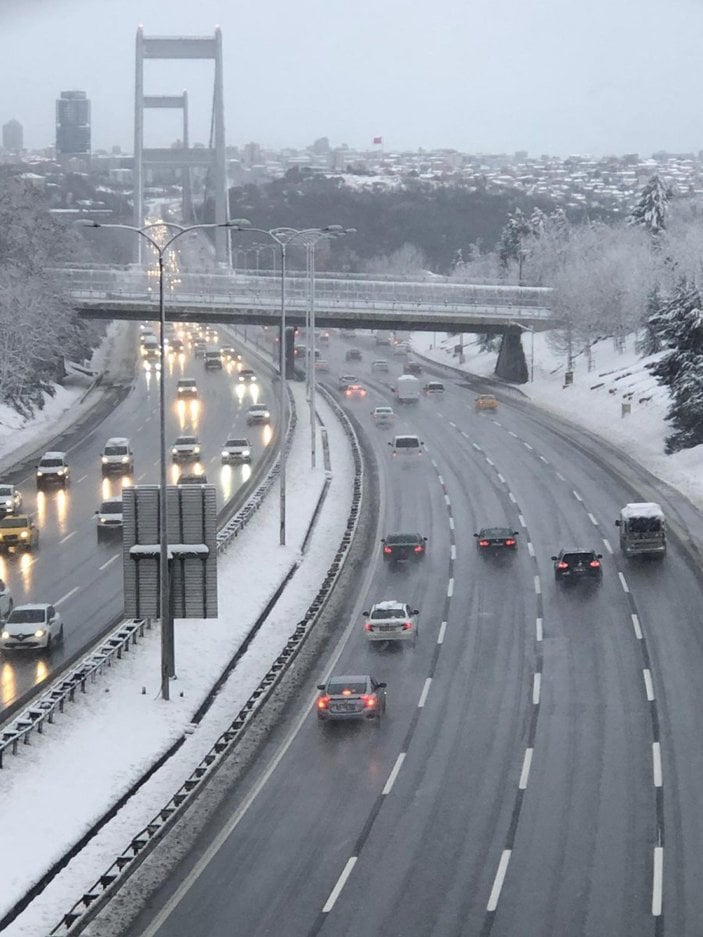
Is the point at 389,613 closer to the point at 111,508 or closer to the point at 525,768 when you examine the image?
the point at 525,768

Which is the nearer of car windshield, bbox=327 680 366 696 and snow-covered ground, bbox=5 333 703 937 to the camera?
snow-covered ground, bbox=5 333 703 937

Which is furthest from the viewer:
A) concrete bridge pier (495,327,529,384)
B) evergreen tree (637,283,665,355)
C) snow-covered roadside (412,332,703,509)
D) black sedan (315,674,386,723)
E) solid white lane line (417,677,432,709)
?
concrete bridge pier (495,327,529,384)

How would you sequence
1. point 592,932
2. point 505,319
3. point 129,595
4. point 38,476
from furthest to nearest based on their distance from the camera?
point 505,319
point 38,476
point 129,595
point 592,932

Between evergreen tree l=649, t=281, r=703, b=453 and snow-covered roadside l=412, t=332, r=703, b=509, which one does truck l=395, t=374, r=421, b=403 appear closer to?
snow-covered roadside l=412, t=332, r=703, b=509

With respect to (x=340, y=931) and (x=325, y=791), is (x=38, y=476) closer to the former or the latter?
(x=325, y=791)

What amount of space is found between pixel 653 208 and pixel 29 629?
134487mm

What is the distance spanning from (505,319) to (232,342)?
52915mm

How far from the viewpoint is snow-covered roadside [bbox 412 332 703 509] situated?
75250mm

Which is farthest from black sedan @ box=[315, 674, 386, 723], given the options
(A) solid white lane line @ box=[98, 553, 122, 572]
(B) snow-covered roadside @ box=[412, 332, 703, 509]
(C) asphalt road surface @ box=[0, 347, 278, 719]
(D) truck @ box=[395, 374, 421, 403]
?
(D) truck @ box=[395, 374, 421, 403]

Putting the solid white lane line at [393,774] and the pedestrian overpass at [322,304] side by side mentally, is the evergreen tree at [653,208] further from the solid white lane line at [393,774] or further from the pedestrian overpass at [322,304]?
the solid white lane line at [393,774]

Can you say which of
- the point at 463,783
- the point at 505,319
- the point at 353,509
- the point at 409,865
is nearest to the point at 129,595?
the point at 463,783

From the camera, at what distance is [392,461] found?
3140 inches

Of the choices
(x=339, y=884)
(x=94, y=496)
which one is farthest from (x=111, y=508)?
(x=339, y=884)

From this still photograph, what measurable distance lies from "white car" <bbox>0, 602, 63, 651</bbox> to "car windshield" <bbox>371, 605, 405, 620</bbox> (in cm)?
863
